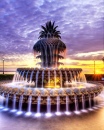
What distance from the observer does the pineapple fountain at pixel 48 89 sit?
1071 centimetres

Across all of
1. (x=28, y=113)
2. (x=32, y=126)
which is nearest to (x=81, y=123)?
(x=32, y=126)

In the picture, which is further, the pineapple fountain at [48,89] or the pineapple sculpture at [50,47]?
the pineapple sculpture at [50,47]

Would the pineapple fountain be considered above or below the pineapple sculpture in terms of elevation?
below

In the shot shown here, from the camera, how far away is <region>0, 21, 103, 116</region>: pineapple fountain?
10.7 meters

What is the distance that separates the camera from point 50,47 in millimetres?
15820

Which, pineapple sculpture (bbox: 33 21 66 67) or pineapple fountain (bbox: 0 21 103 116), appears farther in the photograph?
pineapple sculpture (bbox: 33 21 66 67)

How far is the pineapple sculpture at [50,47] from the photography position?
15.7 metres

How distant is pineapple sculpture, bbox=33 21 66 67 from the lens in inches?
620

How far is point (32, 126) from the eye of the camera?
310 inches

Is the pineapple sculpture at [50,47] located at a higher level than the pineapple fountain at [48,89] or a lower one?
higher

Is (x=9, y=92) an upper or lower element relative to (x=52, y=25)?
lower

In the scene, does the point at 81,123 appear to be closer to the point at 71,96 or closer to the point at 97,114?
the point at 97,114

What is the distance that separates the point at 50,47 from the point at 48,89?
543 cm

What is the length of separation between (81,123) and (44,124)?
183 cm
